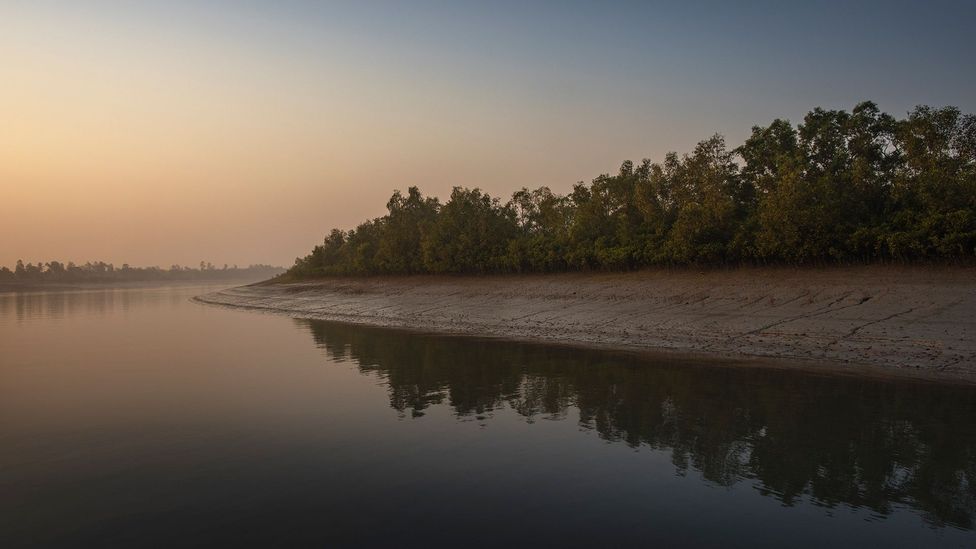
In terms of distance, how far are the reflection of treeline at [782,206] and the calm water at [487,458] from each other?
1980 centimetres

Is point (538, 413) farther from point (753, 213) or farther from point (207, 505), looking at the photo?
point (753, 213)

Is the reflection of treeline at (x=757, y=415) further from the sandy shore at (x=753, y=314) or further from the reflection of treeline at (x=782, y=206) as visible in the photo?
the reflection of treeline at (x=782, y=206)

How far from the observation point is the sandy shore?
79.8ft

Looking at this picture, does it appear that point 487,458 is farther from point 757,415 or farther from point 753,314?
point 753,314

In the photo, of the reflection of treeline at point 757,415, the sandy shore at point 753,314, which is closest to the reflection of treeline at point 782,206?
the sandy shore at point 753,314

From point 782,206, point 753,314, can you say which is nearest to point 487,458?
point 753,314

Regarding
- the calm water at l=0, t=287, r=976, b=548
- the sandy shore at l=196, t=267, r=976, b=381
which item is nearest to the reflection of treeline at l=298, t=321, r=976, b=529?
the calm water at l=0, t=287, r=976, b=548

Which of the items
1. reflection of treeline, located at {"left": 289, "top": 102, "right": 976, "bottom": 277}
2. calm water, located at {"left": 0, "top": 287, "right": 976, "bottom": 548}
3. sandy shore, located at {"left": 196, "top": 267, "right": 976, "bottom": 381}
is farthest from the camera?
reflection of treeline, located at {"left": 289, "top": 102, "right": 976, "bottom": 277}

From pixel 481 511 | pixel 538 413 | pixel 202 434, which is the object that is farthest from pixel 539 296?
pixel 481 511

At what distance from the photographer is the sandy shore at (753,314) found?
24.3m

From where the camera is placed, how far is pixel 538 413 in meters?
17.0

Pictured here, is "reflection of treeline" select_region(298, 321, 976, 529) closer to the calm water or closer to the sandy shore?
the calm water

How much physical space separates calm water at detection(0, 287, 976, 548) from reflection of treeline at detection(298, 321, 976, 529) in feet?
0.23

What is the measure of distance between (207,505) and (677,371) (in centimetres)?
1801
